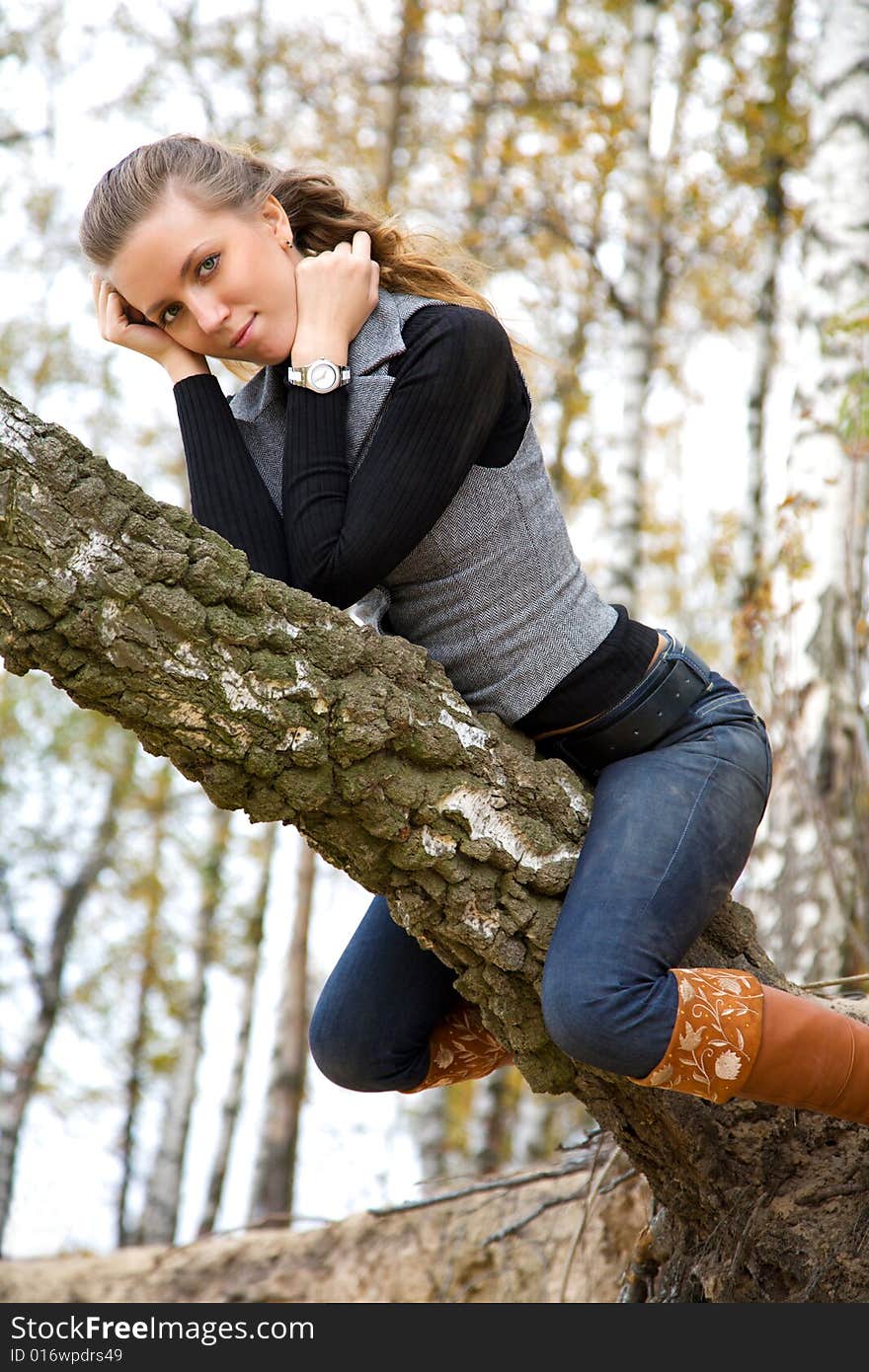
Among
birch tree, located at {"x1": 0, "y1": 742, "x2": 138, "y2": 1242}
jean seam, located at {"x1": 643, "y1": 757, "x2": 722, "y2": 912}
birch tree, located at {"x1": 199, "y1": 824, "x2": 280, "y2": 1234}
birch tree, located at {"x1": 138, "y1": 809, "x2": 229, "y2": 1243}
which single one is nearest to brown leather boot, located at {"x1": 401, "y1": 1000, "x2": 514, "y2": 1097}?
jean seam, located at {"x1": 643, "y1": 757, "x2": 722, "y2": 912}

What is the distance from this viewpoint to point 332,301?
2252 millimetres

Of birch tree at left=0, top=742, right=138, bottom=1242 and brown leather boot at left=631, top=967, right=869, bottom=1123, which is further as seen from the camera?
birch tree at left=0, top=742, right=138, bottom=1242

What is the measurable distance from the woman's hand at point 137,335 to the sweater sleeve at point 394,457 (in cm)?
34

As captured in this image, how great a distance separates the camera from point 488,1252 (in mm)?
3926

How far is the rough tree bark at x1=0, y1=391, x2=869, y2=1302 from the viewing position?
6.22 ft

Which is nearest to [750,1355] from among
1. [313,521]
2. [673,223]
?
[313,521]

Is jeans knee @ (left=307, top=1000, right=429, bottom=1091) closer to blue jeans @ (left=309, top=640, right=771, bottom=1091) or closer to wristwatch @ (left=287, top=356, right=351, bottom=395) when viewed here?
blue jeans @ (left=309, top=640, right=771, bottom=1091)

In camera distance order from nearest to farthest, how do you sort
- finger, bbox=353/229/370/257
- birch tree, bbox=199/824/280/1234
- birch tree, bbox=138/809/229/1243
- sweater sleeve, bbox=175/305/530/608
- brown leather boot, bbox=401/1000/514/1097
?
sweater sleeve, bbox=175/305/530/608 → finger, bbox=353/229/370/257 → brown leather boot, bbox=401/1000/514/1097 → birch tree, bbox=138/809/229/1243 → birch tree, bbox=199/824/280/1234

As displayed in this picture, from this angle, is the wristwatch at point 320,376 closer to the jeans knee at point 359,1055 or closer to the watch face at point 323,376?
the watch face at point 323,376

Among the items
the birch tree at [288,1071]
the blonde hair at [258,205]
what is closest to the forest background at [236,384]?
the birch tree at [288,1071]

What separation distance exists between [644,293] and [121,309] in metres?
6.65

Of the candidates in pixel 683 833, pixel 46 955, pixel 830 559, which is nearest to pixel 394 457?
pixel 683 833

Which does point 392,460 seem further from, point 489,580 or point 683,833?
point 683,833

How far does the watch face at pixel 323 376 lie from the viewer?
2186 mm
